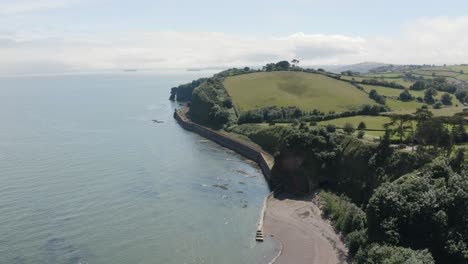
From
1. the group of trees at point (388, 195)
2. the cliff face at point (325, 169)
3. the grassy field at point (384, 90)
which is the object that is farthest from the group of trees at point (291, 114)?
the group of trees at point (388, 195)

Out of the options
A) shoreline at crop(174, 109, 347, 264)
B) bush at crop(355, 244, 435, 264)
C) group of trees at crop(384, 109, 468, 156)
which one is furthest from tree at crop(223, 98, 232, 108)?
bush at crop(355, 244, 435, 264)

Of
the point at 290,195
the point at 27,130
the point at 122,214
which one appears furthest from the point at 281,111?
the point at 27,130

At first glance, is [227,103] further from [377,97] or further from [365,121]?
[365,121]

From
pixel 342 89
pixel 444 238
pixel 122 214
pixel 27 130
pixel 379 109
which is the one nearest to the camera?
pixel 444 238

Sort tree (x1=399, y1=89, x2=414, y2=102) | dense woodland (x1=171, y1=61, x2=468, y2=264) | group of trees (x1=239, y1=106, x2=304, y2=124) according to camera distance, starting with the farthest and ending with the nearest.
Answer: tree (x1=399, y1=89, x2=414, y2=102) < group of trees (x1=239, y1=106, x2=304, y2=124) < dense woodland (x1=171, y1=61, x2=468, y2=264)

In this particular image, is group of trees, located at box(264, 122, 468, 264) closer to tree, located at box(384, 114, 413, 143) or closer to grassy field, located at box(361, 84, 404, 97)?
tree, located at box(384, 114, 413, 143)

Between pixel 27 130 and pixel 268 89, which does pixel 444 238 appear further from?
pixel 27 130
